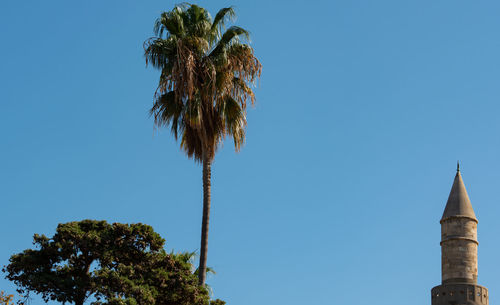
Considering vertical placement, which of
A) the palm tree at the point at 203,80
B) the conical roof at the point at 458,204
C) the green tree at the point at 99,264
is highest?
the conical roof at the point at 458,204

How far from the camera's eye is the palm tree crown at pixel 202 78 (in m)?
29.5

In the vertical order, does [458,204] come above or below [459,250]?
above

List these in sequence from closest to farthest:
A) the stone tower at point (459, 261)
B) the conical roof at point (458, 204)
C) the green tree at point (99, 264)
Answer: the green tree at point (99, 264) → the stone tower at point (459, 261) → the conical roof at point (458, 204)

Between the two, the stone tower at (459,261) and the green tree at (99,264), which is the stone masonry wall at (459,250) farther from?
the green tree at (99,264)

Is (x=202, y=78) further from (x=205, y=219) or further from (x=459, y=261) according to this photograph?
(x=459, y=261)

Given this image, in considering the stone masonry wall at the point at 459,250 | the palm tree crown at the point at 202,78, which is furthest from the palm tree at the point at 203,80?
the stone masonry wall at the point at 459,250

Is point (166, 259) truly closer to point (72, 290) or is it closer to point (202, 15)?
point (72, 290)

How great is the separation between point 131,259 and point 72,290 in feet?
7.09

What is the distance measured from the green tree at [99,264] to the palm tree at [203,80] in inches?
96.4

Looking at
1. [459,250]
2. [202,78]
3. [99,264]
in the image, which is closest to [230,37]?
[202,78]

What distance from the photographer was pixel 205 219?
95.3ft

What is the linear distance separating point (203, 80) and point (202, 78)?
11cm

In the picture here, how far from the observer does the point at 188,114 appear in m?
29.4

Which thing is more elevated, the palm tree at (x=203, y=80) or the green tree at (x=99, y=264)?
the palm tree at (x=203, y=80)
